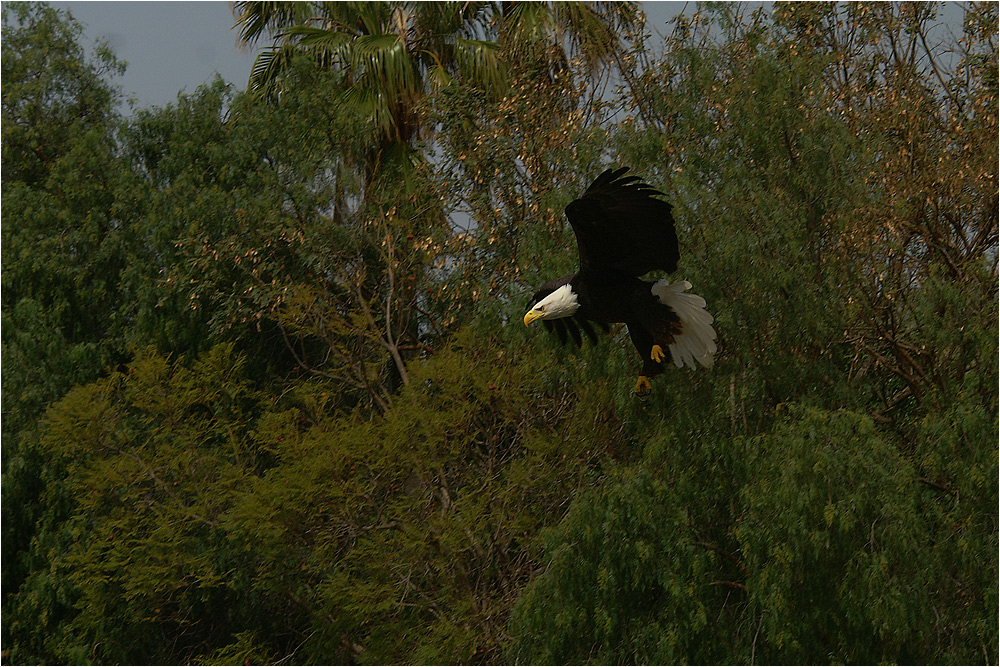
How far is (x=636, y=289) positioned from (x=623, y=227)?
1.66 ft

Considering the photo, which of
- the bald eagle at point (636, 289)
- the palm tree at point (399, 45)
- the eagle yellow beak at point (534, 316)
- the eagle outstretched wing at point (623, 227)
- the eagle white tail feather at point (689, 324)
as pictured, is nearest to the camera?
the eagle outstretched wing at point (623, 227)

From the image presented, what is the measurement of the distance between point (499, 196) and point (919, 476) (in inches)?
211

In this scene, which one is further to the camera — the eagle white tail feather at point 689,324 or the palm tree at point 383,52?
the palm tree at point 383,52

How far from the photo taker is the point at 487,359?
10.4 m

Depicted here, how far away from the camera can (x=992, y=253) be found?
8820 millimetres

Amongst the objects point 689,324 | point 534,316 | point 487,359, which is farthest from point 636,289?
point 487,359

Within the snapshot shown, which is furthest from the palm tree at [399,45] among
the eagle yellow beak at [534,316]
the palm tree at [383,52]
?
the eagle yellow beak at [534,316]

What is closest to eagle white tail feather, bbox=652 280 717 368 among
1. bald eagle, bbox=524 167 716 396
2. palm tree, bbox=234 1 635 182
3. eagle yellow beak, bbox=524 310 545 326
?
bald eagle, bbox=524 167 716 396

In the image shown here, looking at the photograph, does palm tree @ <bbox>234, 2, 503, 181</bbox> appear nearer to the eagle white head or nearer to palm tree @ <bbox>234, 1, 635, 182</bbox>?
palm tree @ <bbox>234, 1, 635, 182</bbox>

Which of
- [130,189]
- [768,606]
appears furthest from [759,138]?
[130,189]

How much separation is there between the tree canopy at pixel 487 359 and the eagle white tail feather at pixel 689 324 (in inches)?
13.2

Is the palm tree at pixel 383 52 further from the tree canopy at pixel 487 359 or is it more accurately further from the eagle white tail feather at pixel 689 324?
the eagle white tail feather at pixel 689 324

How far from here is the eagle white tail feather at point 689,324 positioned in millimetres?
6801

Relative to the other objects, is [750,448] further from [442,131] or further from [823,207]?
[442,131]
